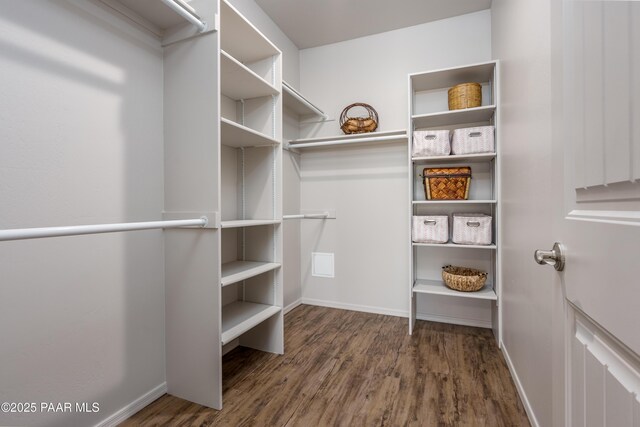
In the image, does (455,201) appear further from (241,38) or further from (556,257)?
(241,38)

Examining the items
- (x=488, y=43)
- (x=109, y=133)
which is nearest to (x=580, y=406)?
(x=109, y=133)

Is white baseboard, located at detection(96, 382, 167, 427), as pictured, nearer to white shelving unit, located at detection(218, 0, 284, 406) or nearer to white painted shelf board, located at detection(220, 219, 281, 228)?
white shelving unit, located at detection(218, 0, 284, 406)

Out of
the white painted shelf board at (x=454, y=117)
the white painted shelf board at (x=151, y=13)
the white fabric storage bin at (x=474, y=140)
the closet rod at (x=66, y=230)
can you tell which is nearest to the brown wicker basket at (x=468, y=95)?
the white painted shelf board at (x=454, y=117)

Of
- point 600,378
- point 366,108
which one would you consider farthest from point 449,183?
point 600,378

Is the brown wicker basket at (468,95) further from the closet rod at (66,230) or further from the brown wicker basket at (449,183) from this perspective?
the closet rod at (66,230)

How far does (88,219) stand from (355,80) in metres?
2.35

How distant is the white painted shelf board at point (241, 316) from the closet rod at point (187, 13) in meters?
1.46

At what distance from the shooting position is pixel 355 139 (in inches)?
99.0

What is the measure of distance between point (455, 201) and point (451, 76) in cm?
96

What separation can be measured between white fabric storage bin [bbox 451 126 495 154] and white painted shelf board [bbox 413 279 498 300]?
991mm

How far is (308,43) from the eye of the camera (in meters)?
2.86

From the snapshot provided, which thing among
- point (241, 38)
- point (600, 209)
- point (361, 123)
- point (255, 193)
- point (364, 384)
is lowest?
point (364, 384)

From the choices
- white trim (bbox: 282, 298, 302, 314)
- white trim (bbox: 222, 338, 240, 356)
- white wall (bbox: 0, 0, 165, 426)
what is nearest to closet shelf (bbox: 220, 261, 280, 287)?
white wall (bbox: 0, 0, 165, 426)

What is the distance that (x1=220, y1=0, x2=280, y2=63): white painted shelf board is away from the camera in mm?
1503
